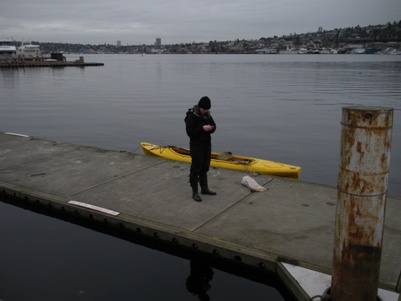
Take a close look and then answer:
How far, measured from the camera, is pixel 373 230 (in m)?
3.83

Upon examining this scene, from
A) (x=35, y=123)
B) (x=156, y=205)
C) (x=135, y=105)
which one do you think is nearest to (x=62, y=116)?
(x=35, y=123)

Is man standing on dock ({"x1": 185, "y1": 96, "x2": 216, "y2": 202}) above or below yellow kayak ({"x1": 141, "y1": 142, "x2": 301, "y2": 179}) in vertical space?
above

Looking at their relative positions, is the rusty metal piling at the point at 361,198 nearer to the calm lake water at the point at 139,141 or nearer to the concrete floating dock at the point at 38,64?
the calm lake water at the point at 139,141

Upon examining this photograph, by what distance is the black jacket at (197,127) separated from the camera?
704 cm

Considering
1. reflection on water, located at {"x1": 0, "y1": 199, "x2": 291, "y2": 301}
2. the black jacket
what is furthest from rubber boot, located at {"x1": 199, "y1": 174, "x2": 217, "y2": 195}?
reflection on water, located at {"x1": 0, "y1": 199, "x2": 291, "y2": 301}

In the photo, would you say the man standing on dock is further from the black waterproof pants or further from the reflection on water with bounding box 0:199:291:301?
the reflection on water with bounding box 0:199:291:301

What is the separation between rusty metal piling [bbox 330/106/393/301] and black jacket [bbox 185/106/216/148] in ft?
11.5

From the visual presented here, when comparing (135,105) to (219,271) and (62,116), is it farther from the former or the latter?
(219,271)

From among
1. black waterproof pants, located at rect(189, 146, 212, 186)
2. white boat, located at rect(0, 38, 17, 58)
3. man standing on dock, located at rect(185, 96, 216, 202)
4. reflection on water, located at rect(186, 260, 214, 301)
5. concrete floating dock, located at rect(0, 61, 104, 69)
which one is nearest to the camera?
reflection on water, located at rect(186, 260, 214, 301)

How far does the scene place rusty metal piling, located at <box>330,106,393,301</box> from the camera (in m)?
3.67

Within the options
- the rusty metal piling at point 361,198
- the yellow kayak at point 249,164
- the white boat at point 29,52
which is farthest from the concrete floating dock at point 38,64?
the rusty metal piling at point 361,198

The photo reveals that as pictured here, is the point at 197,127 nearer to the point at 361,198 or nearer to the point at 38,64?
the point at 361,198

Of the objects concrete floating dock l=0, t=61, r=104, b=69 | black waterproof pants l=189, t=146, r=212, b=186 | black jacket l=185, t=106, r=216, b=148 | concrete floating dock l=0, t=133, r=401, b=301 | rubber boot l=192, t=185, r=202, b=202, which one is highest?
concrete floating dock l=0, t=61, r=104, b=69

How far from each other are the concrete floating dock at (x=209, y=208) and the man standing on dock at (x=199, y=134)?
1.97ft
